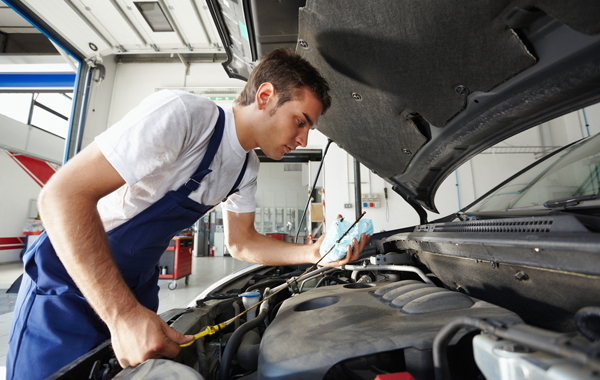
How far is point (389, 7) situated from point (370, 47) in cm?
15

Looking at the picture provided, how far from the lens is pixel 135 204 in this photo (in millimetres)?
910

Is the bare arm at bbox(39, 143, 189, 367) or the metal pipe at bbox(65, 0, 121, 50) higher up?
the metal pipe at bbox(65, 0, 121, 50)

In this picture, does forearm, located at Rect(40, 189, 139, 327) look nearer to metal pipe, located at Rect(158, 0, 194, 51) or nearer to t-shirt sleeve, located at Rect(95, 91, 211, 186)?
t-shirt sleeve, located at Rect(95, 91, 211, 186)

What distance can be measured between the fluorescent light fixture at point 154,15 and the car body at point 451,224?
3420mm

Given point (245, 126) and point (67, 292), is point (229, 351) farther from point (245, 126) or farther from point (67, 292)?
point (245, 126)

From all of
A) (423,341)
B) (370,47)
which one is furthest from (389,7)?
(423,341)

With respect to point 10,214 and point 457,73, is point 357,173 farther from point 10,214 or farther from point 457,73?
point 10,214

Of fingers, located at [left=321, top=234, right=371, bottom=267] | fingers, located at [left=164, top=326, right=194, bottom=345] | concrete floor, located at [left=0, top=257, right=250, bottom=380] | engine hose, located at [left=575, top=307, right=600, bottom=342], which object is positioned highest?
fingers, located at [left=321, top=234, right=371, bottom=267]

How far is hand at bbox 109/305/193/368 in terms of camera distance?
62cm

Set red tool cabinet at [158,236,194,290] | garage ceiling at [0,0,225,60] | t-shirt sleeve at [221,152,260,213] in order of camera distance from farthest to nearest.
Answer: red tool cabinet at [158,236,194,290] < garage ceiling at [0,0,225,60] < t-shirt sleeve at [221,152,260,213]

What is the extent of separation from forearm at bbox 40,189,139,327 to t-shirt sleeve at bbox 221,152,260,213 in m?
0.65

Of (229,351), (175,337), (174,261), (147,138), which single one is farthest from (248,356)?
(174,261)

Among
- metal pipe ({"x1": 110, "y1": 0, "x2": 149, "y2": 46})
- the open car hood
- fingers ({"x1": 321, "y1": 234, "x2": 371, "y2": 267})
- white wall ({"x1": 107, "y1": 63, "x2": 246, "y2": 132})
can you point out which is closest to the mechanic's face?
the open car hood

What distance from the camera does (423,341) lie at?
21.3 inches
